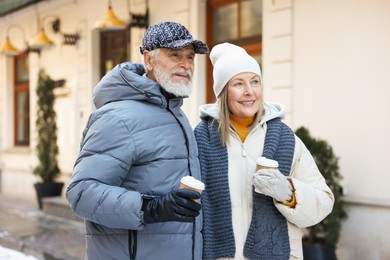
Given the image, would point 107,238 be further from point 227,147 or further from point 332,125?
point 332,125

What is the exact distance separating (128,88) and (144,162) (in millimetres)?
312

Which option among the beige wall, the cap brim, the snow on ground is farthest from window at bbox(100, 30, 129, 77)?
the cap brim

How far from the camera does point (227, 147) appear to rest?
2270 mm

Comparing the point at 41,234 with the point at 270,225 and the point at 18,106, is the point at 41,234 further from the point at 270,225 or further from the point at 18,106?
the point at 18,106

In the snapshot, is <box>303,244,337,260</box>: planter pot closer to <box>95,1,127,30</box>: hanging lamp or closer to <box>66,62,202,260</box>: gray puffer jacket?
<box>66,62,202,260</box>: gray puffer jacket

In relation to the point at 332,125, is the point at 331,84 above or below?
above

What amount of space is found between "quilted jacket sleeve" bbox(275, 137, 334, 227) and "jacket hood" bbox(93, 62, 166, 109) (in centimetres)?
66

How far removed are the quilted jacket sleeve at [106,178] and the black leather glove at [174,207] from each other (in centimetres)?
5

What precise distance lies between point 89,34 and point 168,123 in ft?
23.3

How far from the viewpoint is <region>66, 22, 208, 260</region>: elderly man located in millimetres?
1798

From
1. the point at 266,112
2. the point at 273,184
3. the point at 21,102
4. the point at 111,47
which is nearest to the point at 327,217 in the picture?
the point at 266,112

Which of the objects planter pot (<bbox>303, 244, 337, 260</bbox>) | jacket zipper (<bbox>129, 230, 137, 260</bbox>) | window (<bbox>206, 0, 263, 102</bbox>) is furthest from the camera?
window (<bbox>206, 0, 263, 102</bbox>)

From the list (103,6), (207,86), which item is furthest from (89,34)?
(207,86)

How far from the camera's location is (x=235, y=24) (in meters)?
6.58
